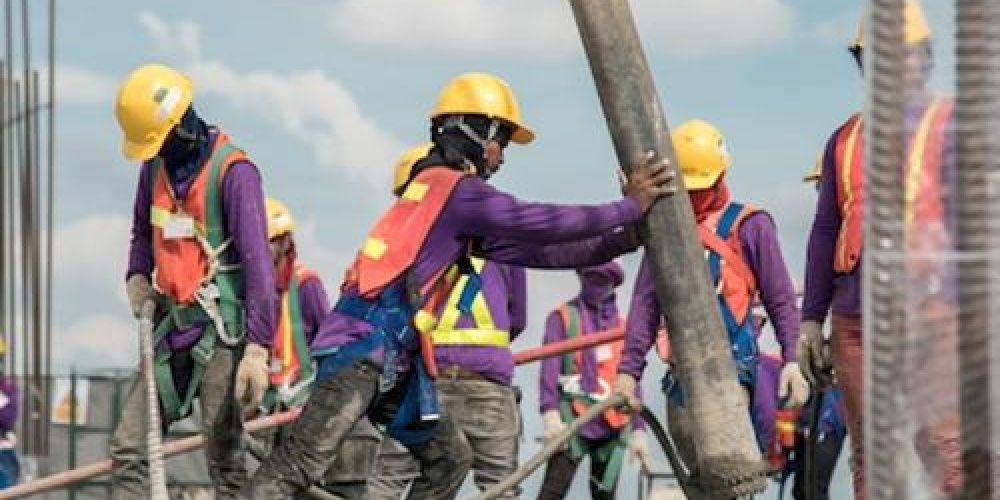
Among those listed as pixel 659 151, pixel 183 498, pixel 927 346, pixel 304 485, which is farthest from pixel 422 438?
pixel 183 498

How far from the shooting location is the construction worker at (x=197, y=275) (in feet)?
35.2

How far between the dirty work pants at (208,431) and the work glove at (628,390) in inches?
59.3

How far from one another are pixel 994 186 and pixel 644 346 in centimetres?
681

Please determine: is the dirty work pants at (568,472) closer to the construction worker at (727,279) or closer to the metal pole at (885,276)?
the construction worker at (727,279)

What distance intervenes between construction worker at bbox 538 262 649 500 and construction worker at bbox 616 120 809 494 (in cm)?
467

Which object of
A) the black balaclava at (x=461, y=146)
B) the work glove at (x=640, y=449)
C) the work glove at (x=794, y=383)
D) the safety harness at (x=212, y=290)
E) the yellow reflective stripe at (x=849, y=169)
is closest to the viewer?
the yellow reflective stripe at (x=849, y=169)

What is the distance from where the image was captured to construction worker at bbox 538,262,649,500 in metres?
16.8

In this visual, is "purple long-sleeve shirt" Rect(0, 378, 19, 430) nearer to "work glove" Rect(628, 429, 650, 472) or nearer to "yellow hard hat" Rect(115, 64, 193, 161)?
"work glove" Rect(628, 429, 650, 472)

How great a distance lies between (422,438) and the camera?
1059 centimetres

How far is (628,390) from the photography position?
36.3ft

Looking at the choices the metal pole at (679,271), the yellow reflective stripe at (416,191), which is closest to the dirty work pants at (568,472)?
the yellow reflective stripe at (416,191)

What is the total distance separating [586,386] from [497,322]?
12.5 feet

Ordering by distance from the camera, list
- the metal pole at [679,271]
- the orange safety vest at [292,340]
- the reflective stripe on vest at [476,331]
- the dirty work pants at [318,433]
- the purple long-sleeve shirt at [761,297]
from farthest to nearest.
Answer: the orange safety vest at [292,340] < the reflective stripe on vest at [476,331] < the purple long-sleeve shirt at [761,297] < the dirty work pants at [318,433] < the metal pole at [679,271]

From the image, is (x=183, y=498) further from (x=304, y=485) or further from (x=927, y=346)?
(x=927, y=346)
